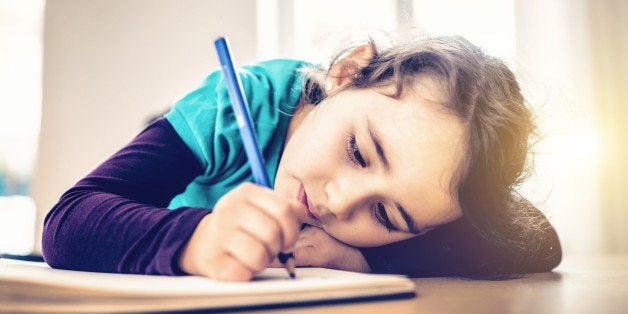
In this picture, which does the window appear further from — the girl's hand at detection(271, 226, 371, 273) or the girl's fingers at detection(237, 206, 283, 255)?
the girl's fingers at detection(237, 206, 283, 255)

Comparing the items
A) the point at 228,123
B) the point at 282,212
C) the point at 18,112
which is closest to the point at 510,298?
the point at 282,212

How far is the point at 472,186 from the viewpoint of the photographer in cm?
62

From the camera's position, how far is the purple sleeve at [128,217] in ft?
1.36

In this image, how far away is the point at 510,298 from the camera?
363 millimetres

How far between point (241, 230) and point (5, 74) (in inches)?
81.4

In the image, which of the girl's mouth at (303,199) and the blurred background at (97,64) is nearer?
the girl's mouth at (303,199)

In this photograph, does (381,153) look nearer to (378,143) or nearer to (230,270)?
(378,143)

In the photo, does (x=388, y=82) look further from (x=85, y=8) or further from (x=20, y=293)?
(x=85, y=8)

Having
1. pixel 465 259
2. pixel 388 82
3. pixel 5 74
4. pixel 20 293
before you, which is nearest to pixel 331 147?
pixel 388 82

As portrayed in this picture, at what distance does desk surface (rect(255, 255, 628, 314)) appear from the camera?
299 millimetres

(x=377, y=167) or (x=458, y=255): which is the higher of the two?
(x=377, y=167)

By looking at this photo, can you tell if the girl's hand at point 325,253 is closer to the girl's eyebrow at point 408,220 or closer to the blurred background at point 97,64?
the girl's eyebrow at point 408,220

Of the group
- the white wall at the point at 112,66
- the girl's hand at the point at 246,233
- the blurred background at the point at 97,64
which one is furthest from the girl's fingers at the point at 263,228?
the white wall at the point at 112,66

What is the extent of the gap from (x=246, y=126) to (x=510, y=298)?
22cm
